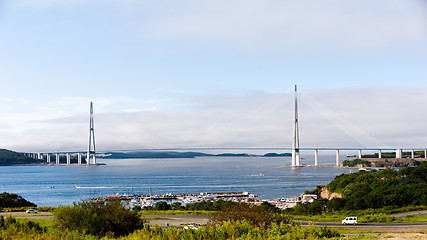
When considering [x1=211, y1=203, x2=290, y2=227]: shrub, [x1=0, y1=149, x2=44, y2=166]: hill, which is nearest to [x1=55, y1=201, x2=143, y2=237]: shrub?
[x1=211, y1=203, x2=290, y2=227]: shrub

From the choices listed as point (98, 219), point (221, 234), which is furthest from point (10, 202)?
point (221, 234)

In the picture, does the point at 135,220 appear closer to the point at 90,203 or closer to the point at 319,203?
the point at 90,203

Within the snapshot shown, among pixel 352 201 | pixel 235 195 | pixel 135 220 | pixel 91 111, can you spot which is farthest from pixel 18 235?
pixel 91 111

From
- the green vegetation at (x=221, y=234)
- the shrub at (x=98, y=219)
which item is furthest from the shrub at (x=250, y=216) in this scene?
the shrub at (x=98, y=219)

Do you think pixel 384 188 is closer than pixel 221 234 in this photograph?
No

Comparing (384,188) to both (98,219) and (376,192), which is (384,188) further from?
(98,219)

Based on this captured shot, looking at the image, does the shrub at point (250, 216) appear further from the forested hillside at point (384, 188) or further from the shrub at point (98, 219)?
the forested hillside at point (384, 188)

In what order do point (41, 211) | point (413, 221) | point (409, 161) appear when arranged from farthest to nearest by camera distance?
point (409, 161)
point (41, 211)
point (413, 221)

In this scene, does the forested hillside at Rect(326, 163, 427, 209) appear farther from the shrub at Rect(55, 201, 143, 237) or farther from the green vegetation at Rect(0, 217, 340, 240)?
the shrub at Rect(55, 201, 143, 237)
